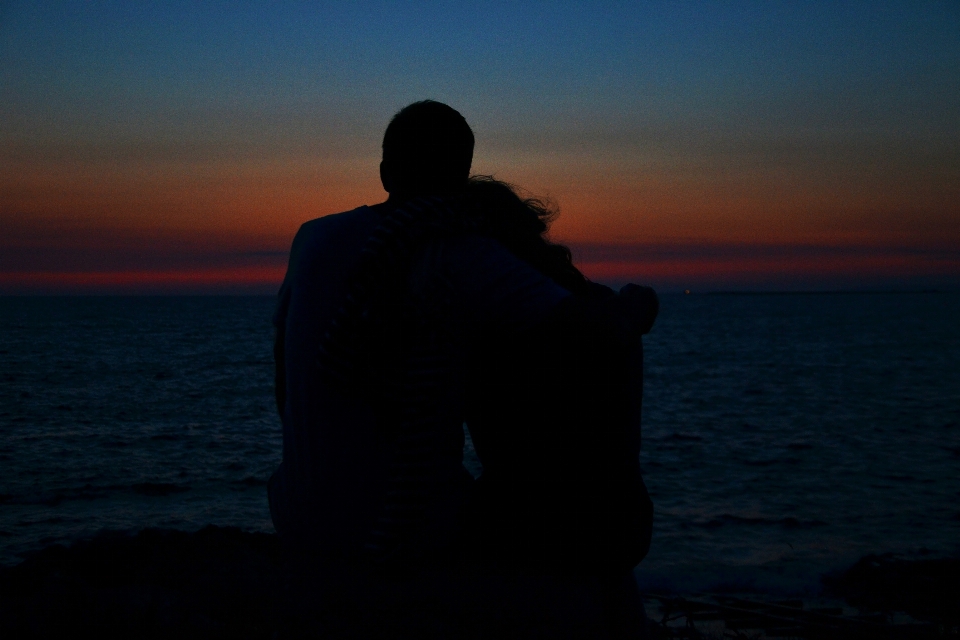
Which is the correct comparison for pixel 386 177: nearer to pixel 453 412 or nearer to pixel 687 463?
pixel 453 412

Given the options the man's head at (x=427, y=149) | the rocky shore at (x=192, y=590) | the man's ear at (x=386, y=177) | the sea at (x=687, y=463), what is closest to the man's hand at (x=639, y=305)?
the man's head at (x=427, y=149)

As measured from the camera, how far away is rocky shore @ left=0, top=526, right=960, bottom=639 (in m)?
3.20

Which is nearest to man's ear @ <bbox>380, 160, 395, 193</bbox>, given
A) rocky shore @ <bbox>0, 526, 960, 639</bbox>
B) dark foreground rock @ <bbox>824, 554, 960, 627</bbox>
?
rocky shore @ <bbox>0, 526, 960, 639</bbox>

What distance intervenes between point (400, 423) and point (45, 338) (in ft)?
189

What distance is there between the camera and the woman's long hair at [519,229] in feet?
5.77

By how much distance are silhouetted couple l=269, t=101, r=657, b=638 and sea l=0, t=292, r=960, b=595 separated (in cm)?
597

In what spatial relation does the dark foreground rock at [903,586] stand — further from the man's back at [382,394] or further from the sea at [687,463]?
the man's back at [382,394]

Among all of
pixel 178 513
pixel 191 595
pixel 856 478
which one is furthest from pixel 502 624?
pixel 856 478

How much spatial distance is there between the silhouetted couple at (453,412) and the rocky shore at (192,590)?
702mm

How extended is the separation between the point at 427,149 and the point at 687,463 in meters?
12.5

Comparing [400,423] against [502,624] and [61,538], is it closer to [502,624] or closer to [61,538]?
[502,624]

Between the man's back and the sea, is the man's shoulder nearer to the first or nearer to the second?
the man's back

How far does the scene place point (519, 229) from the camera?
1.81m

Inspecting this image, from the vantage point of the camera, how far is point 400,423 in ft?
5.24
